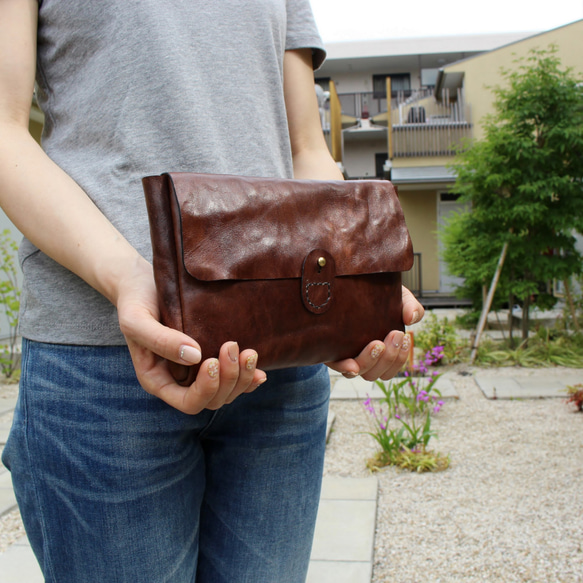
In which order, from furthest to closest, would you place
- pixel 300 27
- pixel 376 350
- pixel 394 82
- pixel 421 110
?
pixel 394 82 < pixel 421 110 < pixel 300 27 < pixel 376 350

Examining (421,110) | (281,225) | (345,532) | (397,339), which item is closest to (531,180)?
(345,532)

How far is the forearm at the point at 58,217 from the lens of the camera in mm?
805

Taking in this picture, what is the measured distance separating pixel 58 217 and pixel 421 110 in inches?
669

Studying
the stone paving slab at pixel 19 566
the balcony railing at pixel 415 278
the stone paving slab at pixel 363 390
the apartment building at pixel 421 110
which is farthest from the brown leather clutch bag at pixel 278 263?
the balcony railing at pixel 415 278

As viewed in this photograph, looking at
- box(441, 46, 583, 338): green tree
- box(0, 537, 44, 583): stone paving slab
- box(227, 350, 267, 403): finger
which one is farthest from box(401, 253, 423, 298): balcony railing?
box(227, 350, 267, 403): finger

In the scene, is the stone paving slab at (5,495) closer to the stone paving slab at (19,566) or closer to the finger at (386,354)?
the stone paving slab at (19,566)

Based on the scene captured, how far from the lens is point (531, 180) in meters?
6.86

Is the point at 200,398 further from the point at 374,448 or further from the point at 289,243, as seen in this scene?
the point at 374,448

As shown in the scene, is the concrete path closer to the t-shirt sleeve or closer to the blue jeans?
the blue jeans

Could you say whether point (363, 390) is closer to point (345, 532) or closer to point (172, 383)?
point (345, 532)

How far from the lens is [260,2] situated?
1052mm

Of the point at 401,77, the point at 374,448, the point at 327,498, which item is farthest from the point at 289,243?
the point at 401,77

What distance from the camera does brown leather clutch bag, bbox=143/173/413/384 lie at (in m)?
0.80

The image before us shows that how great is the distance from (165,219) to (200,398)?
0.25 m
